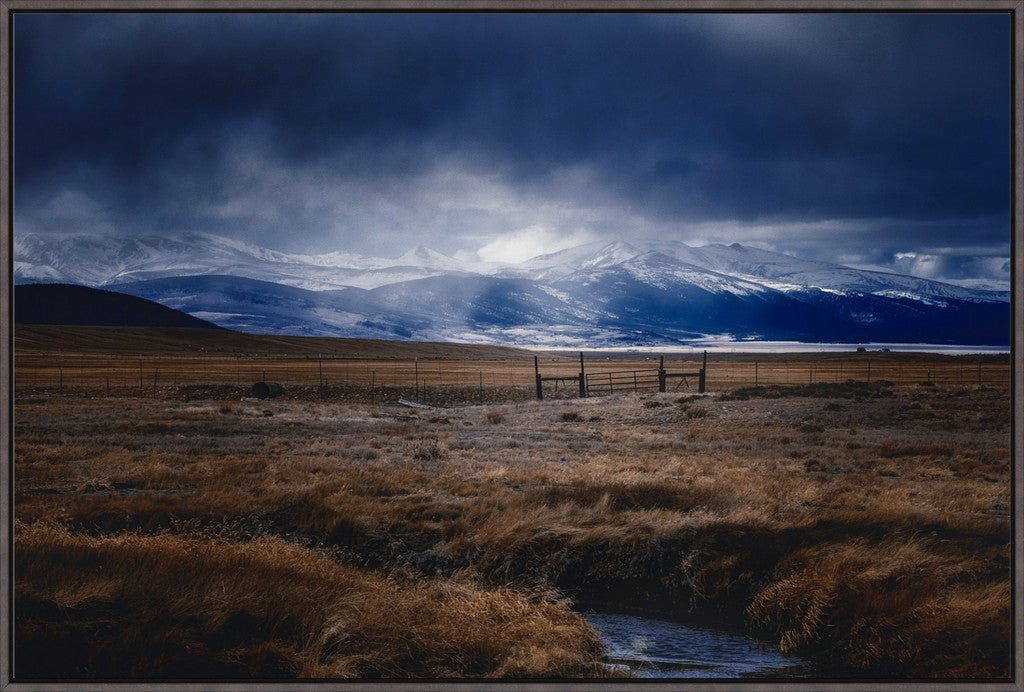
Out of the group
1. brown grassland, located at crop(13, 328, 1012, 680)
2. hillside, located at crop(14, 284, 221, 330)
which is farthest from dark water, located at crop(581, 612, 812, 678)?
hillside, located at crop(14, 284, 221, 330)

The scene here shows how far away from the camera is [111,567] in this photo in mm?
9641

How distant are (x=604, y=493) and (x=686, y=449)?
9.17m

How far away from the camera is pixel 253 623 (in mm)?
9016

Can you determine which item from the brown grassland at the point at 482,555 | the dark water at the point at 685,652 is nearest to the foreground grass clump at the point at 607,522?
the brown grassland at the point at 482,555

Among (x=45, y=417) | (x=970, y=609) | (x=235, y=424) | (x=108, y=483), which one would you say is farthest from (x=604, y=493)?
(x=45, y=417)

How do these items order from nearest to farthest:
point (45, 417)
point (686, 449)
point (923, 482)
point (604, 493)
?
point (604, 493) < point (923, 482) < point (686, 449) < point (45, 417)

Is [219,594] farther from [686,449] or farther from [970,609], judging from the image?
[686,449]

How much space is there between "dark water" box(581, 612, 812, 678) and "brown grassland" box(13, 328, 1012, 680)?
16.7 inches

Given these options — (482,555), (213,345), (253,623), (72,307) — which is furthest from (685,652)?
(72,307)

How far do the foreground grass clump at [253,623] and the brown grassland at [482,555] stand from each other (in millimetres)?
29

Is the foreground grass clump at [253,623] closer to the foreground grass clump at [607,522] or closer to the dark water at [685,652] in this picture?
the foreground grass clump at [607,522]

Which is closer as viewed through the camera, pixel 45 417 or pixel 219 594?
pixel 219 594

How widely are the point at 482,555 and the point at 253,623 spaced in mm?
4073

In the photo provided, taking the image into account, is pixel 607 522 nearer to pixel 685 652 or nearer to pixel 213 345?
pixel 685 652
